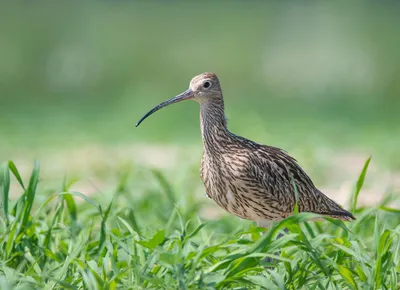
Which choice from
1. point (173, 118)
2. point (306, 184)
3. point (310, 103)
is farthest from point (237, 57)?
point (306, 184)

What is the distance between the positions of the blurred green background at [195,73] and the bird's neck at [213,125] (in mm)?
3559

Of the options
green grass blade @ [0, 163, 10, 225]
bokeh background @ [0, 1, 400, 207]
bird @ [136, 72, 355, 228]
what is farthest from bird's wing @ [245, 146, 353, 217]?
bokeh background @ [0, 1, 400, 207]

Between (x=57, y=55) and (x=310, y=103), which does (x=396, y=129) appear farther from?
(x=57, y=55)

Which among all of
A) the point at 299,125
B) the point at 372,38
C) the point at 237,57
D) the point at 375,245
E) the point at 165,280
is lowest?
the point at 165,280

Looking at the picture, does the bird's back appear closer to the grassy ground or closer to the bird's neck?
the bird's neck

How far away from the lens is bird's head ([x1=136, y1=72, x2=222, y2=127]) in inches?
220

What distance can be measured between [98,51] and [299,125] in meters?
8.28

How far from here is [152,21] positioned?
2408 centimetres

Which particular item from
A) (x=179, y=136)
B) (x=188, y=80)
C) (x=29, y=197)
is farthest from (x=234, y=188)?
(x=188, y=80)

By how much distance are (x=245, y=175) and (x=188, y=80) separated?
438 inches

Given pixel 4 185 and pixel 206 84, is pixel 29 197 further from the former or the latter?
pixel 206 84

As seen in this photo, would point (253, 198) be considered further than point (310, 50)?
No

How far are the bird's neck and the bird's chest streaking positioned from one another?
0.14 m

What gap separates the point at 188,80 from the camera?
16.4 meters
